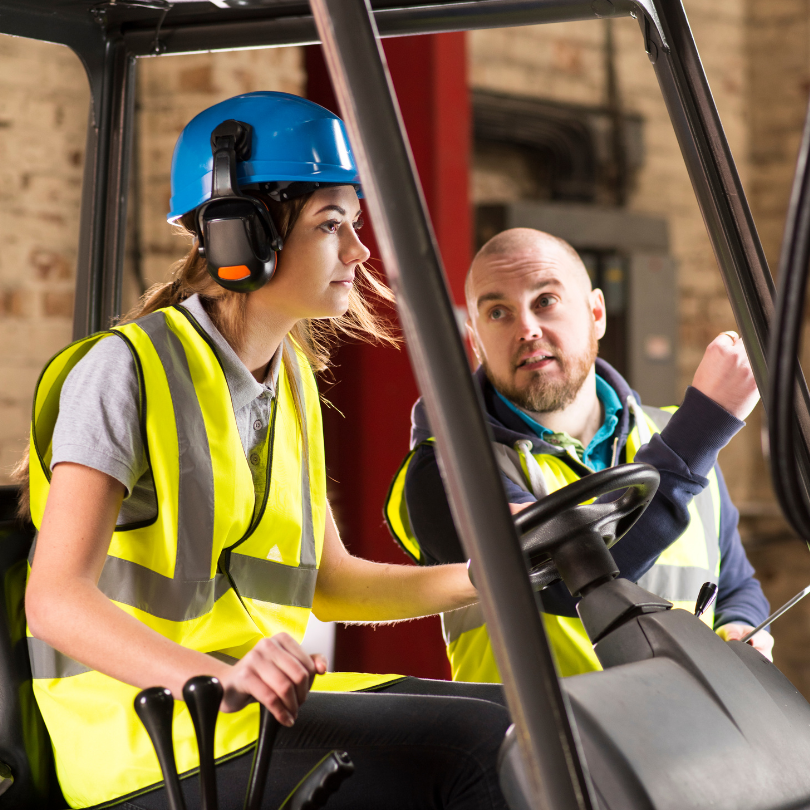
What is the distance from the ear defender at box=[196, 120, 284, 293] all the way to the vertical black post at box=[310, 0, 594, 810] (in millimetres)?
515

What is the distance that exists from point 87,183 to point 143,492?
2.54 feet

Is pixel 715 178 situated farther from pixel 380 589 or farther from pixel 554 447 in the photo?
pixel 380 589

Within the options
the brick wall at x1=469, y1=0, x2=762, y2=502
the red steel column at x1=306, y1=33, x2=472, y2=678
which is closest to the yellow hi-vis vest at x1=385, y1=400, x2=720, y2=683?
the red steel column at x1=306, y1=33, x2=472, y2=678

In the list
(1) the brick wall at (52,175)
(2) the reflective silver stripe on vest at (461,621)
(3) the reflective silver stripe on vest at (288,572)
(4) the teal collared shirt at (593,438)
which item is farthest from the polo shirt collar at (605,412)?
(1) the brick wall at (52,175)

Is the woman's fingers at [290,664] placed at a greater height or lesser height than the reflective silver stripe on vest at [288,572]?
lesser

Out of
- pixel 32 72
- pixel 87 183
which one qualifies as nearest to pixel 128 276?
pixel 32 72

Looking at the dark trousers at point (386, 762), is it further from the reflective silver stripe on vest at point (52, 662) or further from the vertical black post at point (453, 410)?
the vertical black post at point (453, 410)

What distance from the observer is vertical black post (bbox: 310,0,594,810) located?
0.79 metres

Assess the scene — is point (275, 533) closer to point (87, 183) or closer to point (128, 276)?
point (87, 183)

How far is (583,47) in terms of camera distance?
5395 mm

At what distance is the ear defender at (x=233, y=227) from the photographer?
1.38 meters

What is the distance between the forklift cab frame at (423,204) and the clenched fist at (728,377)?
0.13m

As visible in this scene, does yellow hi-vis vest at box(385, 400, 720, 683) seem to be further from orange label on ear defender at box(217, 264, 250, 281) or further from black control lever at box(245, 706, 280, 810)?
black control lever at box(245, 706, 280, 810)

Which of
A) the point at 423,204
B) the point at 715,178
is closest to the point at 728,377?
the point at 715,178
